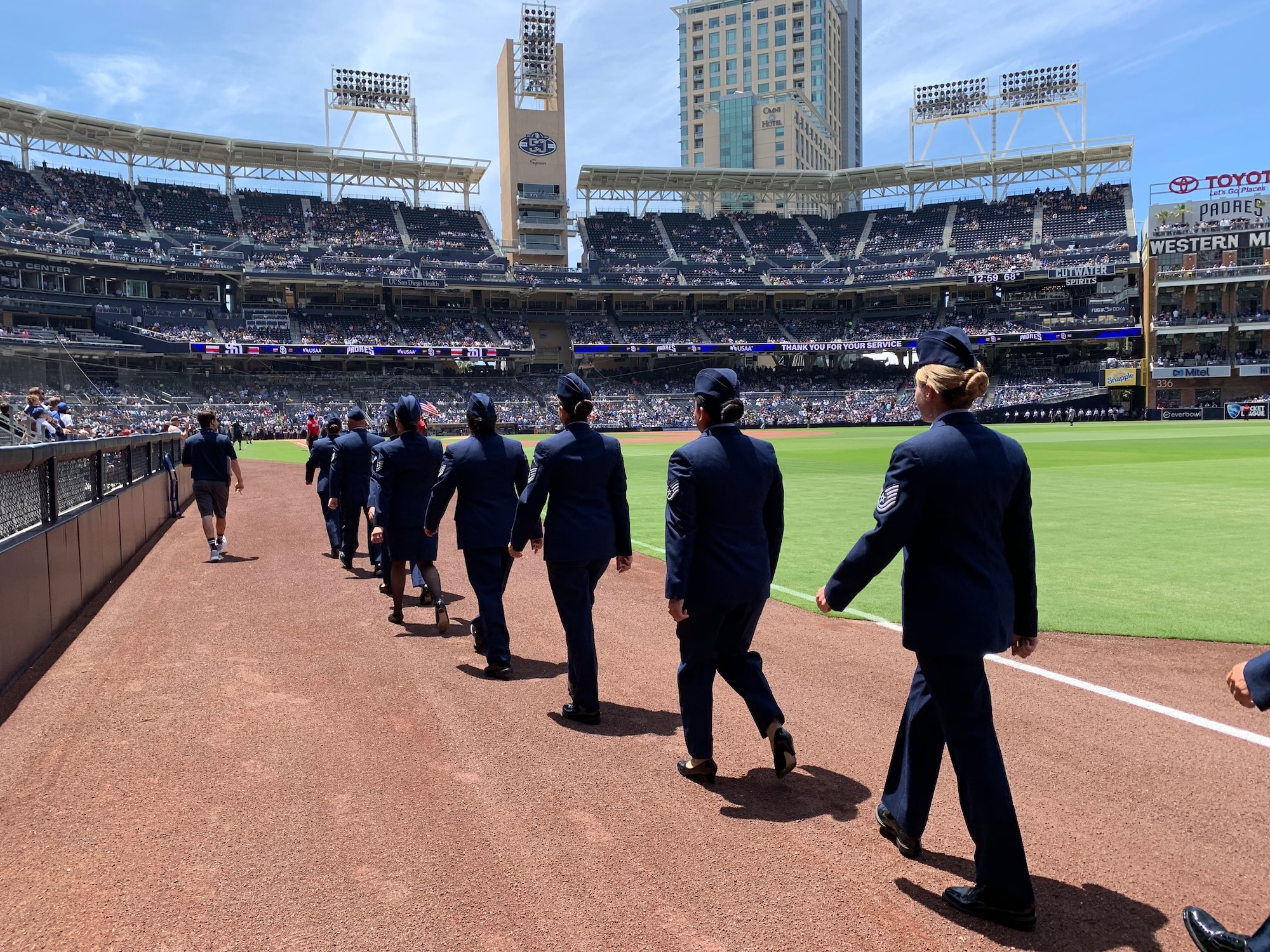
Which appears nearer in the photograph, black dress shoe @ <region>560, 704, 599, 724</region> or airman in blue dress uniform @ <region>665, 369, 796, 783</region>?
airman in blue dress uniform @ <region>665, 369, 796, 783</region>

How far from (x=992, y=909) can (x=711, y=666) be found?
1784 mm

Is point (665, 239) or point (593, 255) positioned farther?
point (665, 239)

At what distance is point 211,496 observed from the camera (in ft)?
42.3

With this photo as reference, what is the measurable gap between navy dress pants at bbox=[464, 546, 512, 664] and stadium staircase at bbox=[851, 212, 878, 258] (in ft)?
263

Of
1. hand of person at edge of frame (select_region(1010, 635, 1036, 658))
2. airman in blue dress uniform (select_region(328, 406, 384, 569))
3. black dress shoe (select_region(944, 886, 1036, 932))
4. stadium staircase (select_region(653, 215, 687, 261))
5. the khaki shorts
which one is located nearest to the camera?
black dress shoe (select_region(944, 886, 1036, 932))

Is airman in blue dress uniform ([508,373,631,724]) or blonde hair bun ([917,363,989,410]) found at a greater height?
blonde hair bun ([917,363,989,410])

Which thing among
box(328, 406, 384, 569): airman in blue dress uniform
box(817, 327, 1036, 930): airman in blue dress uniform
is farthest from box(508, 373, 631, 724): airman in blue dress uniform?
box(328, 406, 384, 569): airman in blue dress uniform

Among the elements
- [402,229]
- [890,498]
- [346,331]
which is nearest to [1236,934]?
[890,498]

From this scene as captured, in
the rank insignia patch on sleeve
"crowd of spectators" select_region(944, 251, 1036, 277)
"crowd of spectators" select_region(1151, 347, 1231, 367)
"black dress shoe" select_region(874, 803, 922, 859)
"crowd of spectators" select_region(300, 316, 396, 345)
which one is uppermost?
"crowd of spectators" select_region(944, 251, 1036, 277)

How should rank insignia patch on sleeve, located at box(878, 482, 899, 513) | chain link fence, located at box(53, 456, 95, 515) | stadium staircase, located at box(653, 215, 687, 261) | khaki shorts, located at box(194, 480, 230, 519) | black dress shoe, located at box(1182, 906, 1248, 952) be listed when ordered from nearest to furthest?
black dress shoe, located at box(1182, 906, 1248, 952) < rank insignia patch on sleeve, located at box(878, 482, 899, 513) < chain link fence, located at box(53, 456, 95, 515) < khaki shorts, located at box(194, 480, 230, 519) < stadium staircase, located at box(653, 215, 687, 261)

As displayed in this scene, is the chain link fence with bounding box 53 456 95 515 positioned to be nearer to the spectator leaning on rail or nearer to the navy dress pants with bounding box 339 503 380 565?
the spectator leaning on rail

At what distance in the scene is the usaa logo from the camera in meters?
78.6

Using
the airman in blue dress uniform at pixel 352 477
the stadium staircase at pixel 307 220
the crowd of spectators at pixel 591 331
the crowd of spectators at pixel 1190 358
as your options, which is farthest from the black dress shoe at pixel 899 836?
the crowd of spectators at pixel 1190 358

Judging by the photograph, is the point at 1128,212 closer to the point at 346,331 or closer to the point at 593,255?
the point at 593,255
